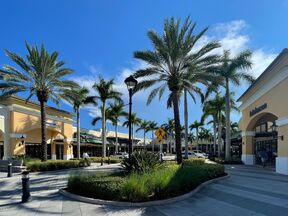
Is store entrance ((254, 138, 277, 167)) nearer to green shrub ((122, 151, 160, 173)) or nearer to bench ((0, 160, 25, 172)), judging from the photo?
green shrub ((122, 151, 160, 173))

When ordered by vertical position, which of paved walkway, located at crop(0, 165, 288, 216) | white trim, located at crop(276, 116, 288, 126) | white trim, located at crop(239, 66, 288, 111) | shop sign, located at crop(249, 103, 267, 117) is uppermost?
white trim, located at crop(239, 66, 288, 111)

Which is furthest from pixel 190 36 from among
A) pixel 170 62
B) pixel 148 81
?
pixel 148 81

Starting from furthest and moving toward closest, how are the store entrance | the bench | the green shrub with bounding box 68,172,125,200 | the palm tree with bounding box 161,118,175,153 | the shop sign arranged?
the palm tree with bounding box 161,118,175,153 < the store entrance < the shop sign < the bench < the green shrub with bounding box 68,172,125,200

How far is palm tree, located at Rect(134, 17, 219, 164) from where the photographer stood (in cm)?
2150

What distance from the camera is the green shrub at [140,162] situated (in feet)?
42.9

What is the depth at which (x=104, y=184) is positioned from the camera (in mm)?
10648

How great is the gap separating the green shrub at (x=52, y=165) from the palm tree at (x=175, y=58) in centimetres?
988

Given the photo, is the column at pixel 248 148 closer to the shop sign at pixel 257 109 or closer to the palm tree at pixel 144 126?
the shop sign at pixel 257 109

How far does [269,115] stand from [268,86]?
19.3 ft

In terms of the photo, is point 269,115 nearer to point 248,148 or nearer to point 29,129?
point 248,148

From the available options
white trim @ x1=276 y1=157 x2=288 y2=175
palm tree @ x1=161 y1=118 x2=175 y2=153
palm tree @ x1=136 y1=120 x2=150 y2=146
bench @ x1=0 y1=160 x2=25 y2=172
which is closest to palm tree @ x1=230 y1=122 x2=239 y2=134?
palm tree @ x1=161 y1=118 x2=175 y2=153

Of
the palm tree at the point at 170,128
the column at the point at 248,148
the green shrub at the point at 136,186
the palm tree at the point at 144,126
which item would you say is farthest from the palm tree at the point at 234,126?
the green shrub at the point at 136,186

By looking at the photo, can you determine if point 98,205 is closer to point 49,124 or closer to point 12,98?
point 12,98

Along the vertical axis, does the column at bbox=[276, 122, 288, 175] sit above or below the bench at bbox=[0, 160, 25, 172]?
above
